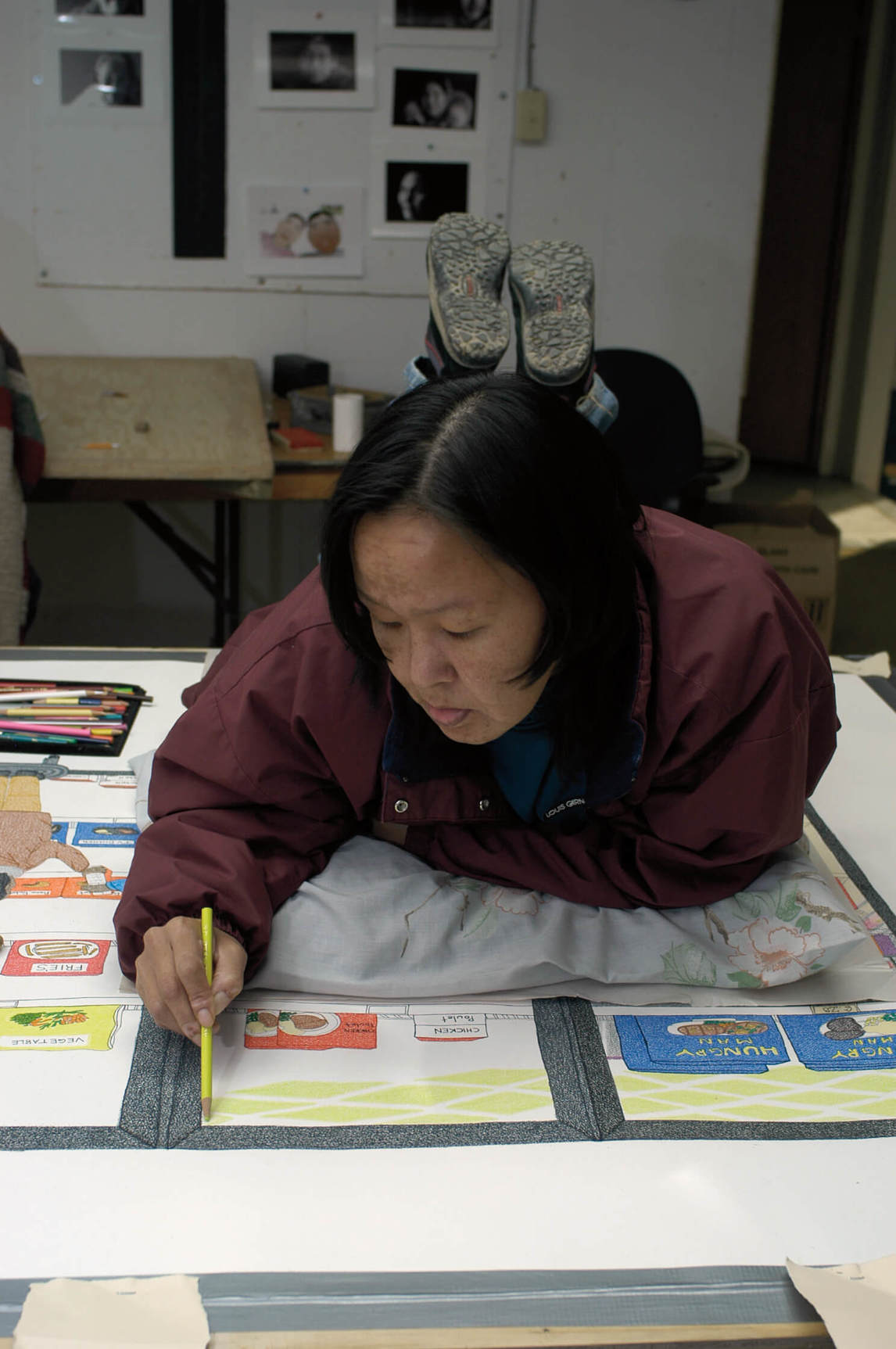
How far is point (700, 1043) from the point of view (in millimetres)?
1017

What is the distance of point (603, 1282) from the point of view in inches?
30.3

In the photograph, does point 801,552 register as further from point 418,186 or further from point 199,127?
point 199,127

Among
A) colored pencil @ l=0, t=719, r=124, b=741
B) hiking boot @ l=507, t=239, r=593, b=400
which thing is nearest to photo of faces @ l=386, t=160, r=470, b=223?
hiking boot @ l=507, t=239, r=593, b=400

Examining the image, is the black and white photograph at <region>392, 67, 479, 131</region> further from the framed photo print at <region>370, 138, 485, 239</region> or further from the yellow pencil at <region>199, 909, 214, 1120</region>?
the yellow pencil at <region>199, 909, 214, 1120</region>

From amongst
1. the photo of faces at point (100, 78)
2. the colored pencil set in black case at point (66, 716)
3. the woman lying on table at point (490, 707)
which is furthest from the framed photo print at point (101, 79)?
the woman lying on table at point (490, 707)

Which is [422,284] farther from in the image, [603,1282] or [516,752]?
[603,1282]

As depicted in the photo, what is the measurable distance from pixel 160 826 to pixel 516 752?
0.33 m

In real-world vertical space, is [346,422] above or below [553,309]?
below

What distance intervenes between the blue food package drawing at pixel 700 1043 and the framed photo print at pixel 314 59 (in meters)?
2.59

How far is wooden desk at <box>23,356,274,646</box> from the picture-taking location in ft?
7.54

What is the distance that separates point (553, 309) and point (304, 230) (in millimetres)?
1418

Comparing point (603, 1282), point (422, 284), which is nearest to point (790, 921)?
point (603, 1282)

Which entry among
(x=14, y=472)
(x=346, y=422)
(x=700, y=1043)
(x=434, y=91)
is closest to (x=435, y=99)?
(x=434, y=91)

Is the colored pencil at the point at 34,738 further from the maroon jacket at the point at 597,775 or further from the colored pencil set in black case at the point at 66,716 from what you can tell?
the maroon jacket at the point at 597,775
